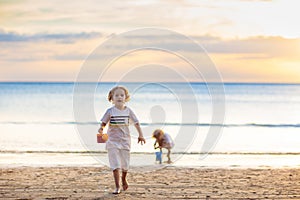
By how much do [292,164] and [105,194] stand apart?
686 centimetres

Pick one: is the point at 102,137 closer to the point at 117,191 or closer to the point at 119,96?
the point at 119,96

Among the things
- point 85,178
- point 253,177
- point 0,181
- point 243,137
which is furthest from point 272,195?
point 243,137

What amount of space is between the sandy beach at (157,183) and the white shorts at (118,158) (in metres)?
0.46

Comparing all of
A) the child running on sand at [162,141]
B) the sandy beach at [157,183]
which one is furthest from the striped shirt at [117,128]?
the child running on sand at [162,141]

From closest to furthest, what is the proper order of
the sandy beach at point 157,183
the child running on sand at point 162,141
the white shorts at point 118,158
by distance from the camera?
the sandy beach at point 157,183, the white shorts at point 118,158, the child running on sand at point 162,141

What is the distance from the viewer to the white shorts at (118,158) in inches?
353

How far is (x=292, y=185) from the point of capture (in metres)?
10.1

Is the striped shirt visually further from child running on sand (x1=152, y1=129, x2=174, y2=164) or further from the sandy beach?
child running on sand (x1=152, y1=129, x2=174, y2=164)

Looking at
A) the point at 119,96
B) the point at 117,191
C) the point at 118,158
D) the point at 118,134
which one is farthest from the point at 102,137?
the point at 117,191

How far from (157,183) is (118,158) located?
1.39 metres

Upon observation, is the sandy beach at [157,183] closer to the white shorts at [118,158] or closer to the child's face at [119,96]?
the white shorts at [118,158]

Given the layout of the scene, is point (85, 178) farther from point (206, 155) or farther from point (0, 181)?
point (206, 155)

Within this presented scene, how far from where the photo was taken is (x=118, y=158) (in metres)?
8.99

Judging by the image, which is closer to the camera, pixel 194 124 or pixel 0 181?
pixel 0 181
